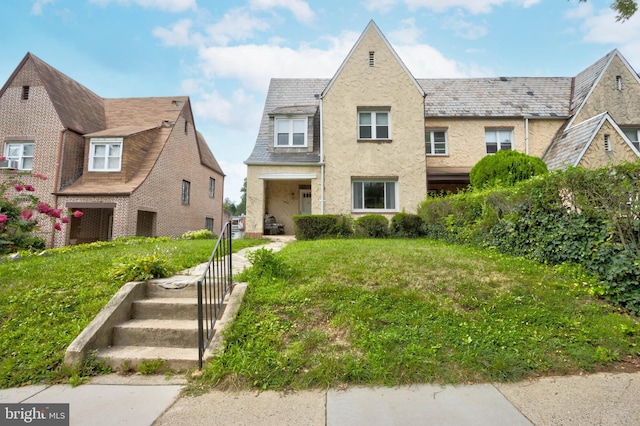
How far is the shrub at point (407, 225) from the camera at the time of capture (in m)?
11.4

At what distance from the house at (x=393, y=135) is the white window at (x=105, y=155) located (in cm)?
729

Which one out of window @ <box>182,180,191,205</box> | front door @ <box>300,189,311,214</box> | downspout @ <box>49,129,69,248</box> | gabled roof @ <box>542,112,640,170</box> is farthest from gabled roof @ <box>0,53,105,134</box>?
gabled roof @ <box>542,112,640,170</box>

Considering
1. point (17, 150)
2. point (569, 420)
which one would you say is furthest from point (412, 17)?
point (17, 150)

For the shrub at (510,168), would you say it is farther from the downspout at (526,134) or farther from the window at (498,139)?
the downspout at (526,134)

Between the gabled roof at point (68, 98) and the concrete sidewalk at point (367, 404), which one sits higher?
the gabled roof at point (68, 98)

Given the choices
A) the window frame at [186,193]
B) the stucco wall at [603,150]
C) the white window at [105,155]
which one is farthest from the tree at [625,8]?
the window frame at [186,193]

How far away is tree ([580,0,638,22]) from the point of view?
18.5 ft

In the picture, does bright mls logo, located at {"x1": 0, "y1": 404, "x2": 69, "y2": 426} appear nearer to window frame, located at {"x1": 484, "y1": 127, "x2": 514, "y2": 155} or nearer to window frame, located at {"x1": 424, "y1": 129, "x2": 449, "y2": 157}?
window frame, located at {"x1": 424, "y1": 129, "x2": 449, "y2": 157}

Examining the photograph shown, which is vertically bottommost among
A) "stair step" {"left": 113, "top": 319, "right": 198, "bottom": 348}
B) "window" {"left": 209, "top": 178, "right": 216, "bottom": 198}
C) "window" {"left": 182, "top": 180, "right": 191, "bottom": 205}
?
"stair step" {"left": 113, "top": 319, "right": 198, "bottom": 348}

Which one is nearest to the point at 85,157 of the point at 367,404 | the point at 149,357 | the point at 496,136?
the point at 149,357

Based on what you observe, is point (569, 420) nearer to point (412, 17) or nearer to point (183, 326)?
point (183, 326)

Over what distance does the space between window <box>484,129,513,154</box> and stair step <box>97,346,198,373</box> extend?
53.2ft

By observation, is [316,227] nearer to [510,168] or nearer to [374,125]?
[374,125]

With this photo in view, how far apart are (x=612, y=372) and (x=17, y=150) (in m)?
22.7
